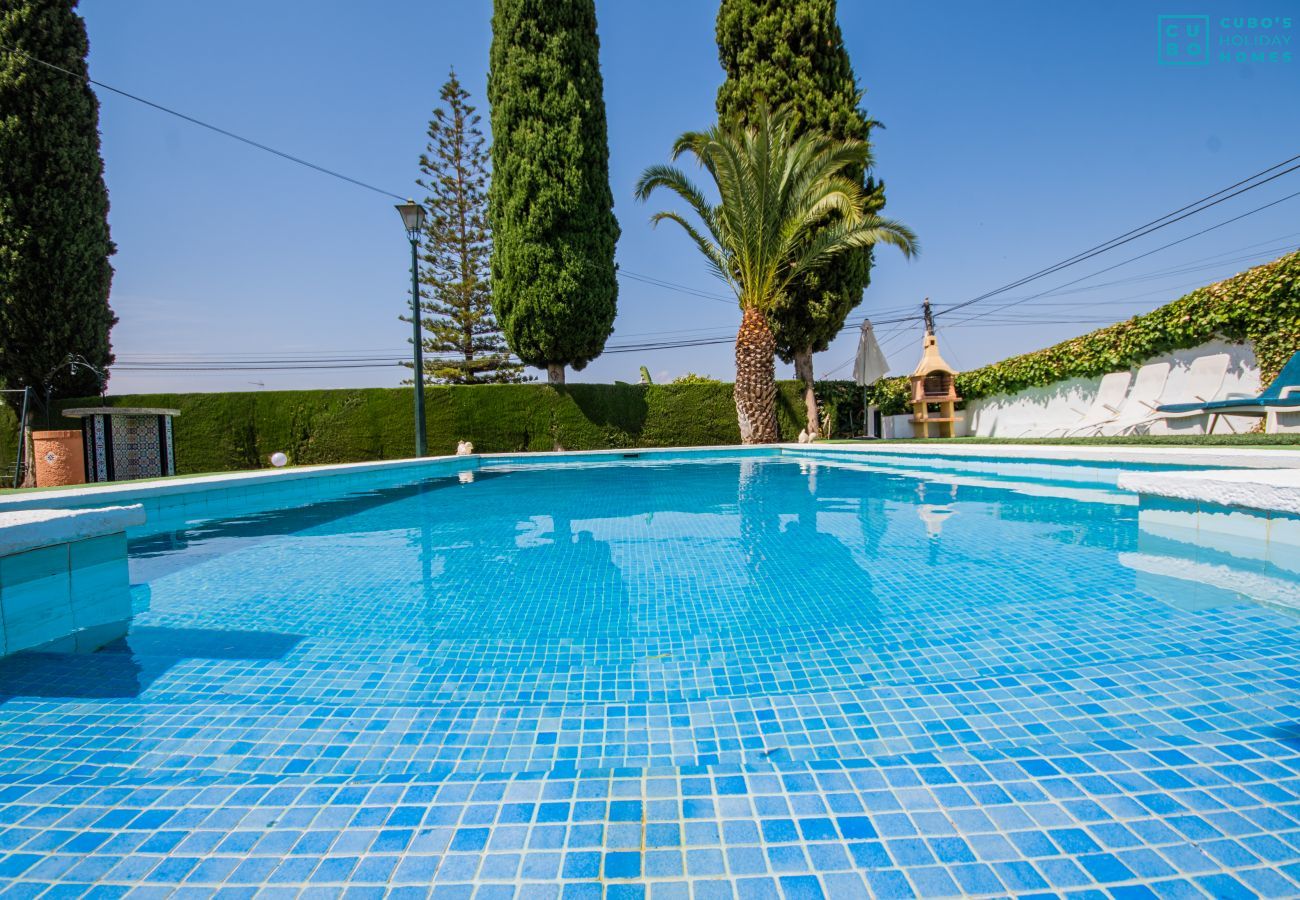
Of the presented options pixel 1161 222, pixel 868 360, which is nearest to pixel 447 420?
pixel 868 360

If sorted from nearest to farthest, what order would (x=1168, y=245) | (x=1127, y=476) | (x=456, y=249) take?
(x=1127, y=476) → (x=1168, y=245) → (x=456, y=249)

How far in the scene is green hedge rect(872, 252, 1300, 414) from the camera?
8828 millimetres

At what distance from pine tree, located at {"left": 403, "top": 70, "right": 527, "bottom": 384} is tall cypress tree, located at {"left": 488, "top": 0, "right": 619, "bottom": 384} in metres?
8.24

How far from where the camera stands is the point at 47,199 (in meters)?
11.5

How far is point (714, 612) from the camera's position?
2576mm

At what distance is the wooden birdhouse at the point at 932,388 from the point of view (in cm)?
1420

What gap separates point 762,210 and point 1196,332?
7673 millimetres

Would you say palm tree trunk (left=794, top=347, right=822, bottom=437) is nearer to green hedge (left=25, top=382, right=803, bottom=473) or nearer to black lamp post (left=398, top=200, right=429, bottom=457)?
green hedge (left=25, top=382, right=803, bottom=473)

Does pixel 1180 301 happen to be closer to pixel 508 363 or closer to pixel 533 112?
pixel 533 112

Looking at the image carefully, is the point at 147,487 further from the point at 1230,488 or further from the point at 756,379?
the point at 756,379

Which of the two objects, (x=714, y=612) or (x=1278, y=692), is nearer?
(x=1278, y=692)

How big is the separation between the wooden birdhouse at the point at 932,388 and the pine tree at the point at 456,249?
14872mm

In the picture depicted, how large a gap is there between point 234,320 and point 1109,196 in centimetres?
2622

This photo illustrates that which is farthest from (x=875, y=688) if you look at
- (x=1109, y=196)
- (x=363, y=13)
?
(x=1109, y=196)
